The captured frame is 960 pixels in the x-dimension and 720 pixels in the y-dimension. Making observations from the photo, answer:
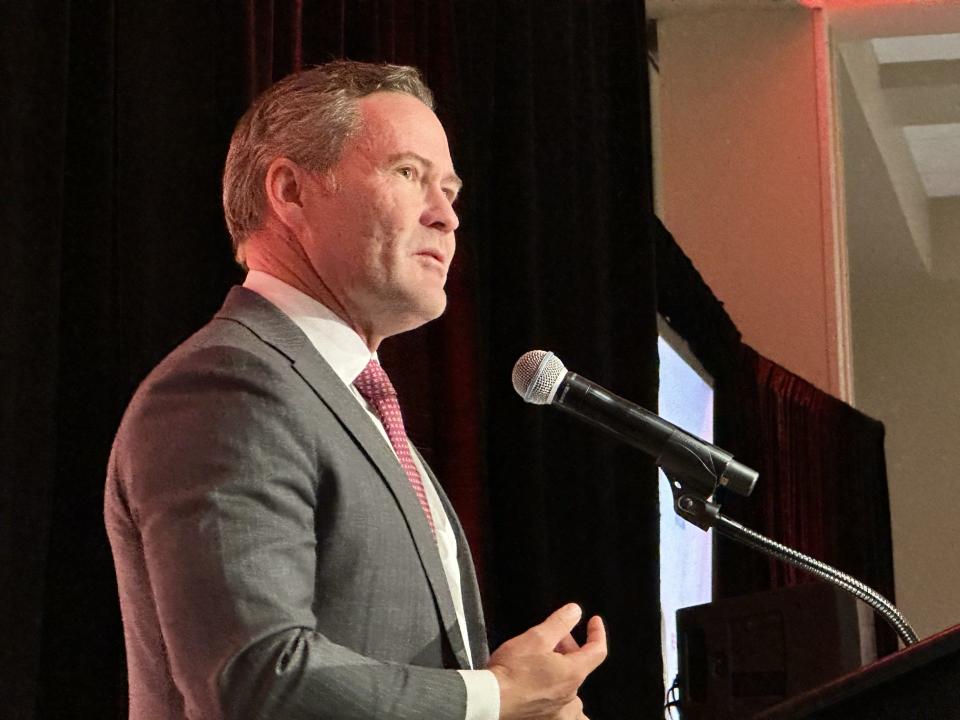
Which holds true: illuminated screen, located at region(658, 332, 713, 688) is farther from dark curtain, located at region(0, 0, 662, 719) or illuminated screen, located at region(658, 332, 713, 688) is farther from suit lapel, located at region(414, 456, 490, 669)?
suit lapel, located at region(414, 456, 490, 669)

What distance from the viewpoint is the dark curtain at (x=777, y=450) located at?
471 centimetres

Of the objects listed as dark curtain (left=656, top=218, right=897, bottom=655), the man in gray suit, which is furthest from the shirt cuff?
dark curtain (left=656, top=218, right=897, bottom=655)

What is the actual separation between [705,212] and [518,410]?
8.41 feet

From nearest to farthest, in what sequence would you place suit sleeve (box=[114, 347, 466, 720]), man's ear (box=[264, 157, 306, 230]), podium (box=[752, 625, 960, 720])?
podium (box=[752, 625, 960, 720]) < suit sleeve (box=[114, 347, 466, 720]) < man's ear (box=[264, 157, 306, 230])

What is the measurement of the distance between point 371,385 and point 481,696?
0.43 metres

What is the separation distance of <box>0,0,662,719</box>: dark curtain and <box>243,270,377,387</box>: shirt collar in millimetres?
336

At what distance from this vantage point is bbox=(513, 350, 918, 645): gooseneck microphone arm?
165 centimetres

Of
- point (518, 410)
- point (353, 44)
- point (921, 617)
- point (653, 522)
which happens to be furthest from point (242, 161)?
point (921, 617)

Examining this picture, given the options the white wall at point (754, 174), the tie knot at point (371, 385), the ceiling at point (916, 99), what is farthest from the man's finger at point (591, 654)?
the ceiling at point (916, 99)

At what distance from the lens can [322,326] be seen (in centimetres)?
158

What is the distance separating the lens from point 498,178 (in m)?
3.26

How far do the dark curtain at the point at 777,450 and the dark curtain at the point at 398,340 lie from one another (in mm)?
718

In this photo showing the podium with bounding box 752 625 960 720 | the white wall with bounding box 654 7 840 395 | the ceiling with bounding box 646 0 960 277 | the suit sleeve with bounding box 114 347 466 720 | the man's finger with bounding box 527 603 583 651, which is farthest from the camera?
the ceiling with bounding box 646 0 960 277

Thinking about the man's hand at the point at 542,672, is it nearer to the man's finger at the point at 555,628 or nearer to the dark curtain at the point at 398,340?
the man's finger at the point at 555,628
